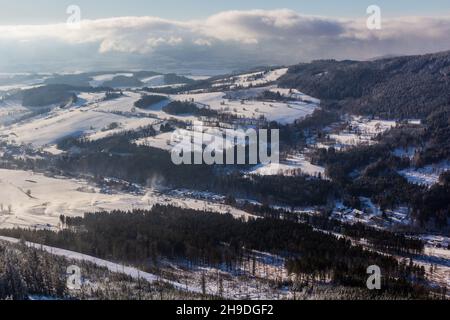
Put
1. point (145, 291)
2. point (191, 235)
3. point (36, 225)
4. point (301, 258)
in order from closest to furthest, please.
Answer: point (145, 291), point (301, 258), point (191, 235), point (36, 225)

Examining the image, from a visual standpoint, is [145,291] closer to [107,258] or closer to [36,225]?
[107,258]

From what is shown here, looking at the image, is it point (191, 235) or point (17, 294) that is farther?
point (191, 235)
